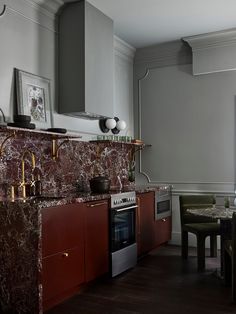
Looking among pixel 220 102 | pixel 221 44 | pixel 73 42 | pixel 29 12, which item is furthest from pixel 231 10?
pixel 29 12

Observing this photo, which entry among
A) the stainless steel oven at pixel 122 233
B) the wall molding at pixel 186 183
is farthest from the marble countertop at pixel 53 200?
the wall molding at pixel 186 183

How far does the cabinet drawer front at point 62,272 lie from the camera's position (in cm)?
291

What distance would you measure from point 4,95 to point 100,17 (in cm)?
158

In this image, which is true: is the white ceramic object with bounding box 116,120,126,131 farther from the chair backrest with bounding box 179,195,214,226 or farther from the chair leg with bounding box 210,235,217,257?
the chair leg with bounding box 210,235,217,257

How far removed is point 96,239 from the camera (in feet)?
11.7

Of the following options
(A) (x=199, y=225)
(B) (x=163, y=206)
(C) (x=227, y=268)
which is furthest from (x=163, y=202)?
(C) (x=227, y=268)

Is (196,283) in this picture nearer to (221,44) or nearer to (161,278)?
(161,278)

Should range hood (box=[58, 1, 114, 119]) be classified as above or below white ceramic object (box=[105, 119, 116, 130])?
above

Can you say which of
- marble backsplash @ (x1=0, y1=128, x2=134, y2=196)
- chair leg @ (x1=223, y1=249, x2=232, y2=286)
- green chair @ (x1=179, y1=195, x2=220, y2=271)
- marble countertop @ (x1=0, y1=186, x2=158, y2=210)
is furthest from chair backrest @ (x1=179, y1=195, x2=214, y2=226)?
marble countertop @ (x1=0, y1=186, x2=158, y2=210)

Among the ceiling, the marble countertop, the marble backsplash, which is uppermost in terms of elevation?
the ceiling

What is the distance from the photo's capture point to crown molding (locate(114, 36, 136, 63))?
207 inches

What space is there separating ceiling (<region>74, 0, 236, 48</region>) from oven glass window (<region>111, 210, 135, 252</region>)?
2.26m

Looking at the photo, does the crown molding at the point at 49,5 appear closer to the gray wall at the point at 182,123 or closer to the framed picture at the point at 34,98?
the framed picture at the point at 34,98

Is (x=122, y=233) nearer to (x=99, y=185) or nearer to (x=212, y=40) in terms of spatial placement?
(x=99, y=185)
